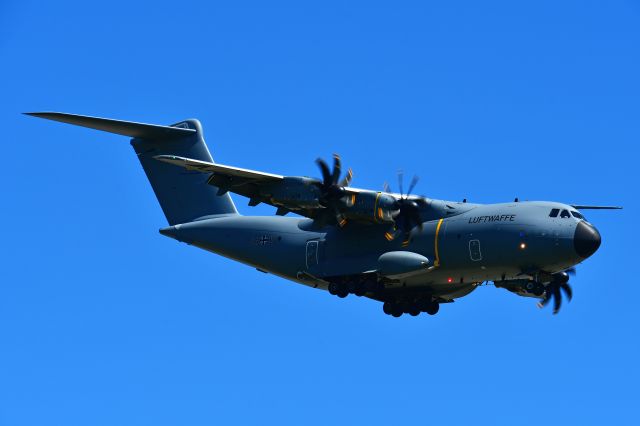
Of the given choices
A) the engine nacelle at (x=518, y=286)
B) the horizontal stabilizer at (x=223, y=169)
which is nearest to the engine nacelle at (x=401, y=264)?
the engine nacelle at (x=518, y=286)

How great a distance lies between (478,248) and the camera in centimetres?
1956

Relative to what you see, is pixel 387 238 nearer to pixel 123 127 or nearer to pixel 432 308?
pixel 432 308

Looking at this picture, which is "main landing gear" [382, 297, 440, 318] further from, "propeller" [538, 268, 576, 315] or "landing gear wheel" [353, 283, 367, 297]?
"propeller" [538, 268, 576, 315]

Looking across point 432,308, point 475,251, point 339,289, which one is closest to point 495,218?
point 475,251

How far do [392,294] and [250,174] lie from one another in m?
3.77

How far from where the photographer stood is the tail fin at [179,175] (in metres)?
23.3

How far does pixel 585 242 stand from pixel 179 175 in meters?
8.97

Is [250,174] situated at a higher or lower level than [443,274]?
higher

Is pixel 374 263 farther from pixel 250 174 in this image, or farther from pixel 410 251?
pixel 250 174

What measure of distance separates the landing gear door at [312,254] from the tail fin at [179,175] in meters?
2.62

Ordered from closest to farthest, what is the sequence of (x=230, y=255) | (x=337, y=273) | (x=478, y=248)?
(x=478, y=248)
(x=337, y=273)
(x=230, y=255)

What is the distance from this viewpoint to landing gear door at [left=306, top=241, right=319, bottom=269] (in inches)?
836

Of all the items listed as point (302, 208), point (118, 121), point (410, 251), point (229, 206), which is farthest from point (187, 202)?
point (410, 251)

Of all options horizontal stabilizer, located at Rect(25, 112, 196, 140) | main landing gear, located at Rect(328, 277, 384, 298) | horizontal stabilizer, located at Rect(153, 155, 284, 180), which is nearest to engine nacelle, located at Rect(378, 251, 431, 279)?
main landing gear, located at Rect(328, 277, 384, 298)
